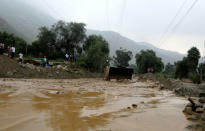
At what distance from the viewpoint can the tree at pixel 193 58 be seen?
44.9 m

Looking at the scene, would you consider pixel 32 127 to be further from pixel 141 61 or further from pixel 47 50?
pixel 141 61

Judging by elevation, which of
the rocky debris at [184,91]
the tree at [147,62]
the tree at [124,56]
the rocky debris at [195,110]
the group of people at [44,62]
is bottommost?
the rocky debris at [184,91]

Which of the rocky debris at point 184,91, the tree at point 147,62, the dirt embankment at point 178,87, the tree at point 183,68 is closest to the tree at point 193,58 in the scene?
the tree at point 183,68

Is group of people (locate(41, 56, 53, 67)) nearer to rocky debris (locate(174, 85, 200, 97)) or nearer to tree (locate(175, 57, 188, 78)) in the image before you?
rocky debris (locate(174, 85, 200, 97))

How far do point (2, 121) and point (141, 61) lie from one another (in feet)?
201

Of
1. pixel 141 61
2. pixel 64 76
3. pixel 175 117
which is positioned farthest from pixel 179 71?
pixel 175 117

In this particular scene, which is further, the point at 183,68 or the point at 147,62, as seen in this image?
the point at 147,62

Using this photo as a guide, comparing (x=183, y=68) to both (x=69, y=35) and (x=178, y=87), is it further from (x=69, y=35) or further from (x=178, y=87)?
(x=178, y=87)

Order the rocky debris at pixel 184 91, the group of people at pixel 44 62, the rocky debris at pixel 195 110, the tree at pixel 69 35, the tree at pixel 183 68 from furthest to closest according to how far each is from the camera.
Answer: the tree at pixel 183 68, the tree at pixel 69 35, the group of people at pixel 44 62, the rocky debris at pixel 184 91, the rocky debris at pixel 195 110

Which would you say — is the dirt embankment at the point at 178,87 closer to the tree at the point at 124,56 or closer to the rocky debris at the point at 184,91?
the rocky debris at the point at 184,91

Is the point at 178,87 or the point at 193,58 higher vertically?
the point at 193,58

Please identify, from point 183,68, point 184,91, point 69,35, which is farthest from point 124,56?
point 184,91

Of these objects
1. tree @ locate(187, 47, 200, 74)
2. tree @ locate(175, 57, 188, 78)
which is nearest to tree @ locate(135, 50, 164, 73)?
tree @ locate(175, 57, 188, 78)

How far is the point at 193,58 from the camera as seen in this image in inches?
1796
